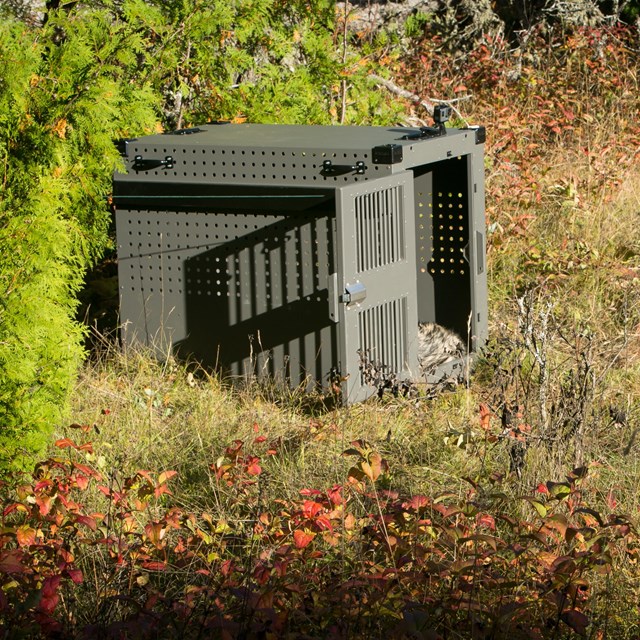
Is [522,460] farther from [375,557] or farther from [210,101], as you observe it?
[210,101]

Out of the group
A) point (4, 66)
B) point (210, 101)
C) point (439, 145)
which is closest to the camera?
point (4, 66)

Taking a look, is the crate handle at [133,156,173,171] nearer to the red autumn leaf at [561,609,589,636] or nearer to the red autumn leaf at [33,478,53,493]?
the red autumn leaf at [33,478,53,493]

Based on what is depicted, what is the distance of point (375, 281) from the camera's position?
4.73 meters

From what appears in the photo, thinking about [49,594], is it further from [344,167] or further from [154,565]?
[344,167]

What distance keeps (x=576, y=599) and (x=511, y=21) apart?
9.98 m

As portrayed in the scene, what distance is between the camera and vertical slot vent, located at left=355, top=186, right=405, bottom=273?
464 cm

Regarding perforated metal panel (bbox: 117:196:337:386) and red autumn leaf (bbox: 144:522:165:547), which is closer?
red autumn leaf (bbox: 144:522:165:547)

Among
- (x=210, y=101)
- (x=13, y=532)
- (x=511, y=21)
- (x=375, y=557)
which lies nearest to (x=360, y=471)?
(x=375, y=557)

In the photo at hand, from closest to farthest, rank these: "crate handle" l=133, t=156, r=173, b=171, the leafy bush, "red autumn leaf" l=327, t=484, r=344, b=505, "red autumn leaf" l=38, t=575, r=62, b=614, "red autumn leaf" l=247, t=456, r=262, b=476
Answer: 1. "red autumn leaf" l=38, t=575, r=62, b=614
2. the leafy bush
3. "red autumn leaf" l=327, t=484, r=344, b=505
4. "red autumn leaf" l=247, t=456, r=262, b=476
5. "crate handle" l=133, t=156, r=173, b=171


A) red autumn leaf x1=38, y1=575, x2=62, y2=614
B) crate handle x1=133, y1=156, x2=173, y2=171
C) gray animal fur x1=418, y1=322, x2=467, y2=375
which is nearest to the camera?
red autumn leaf x1=38, y1=575, x2=62, y2=614

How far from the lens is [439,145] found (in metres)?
5.05

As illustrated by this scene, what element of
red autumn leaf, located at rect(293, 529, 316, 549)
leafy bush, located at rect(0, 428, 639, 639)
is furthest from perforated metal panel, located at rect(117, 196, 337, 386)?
red autumn leaf, located at rect(293, 529, 316, 549)

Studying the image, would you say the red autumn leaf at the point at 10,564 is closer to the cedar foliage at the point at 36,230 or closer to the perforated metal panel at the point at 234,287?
the cedar foliage at the point at 36,230

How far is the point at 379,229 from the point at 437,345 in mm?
1030
